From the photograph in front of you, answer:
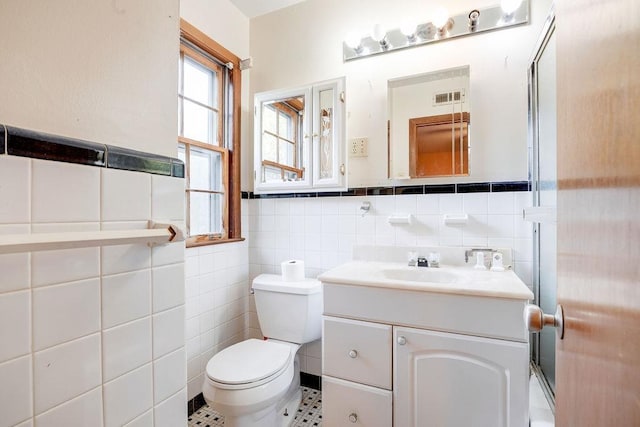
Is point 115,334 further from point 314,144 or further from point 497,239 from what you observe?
point 497,239

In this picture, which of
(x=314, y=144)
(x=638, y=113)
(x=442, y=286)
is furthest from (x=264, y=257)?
(x=638, y=113)

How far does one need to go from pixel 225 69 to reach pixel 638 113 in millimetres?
2071

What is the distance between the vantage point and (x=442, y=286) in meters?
1.15

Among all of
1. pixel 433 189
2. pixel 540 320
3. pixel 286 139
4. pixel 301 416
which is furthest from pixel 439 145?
pixel 301 416

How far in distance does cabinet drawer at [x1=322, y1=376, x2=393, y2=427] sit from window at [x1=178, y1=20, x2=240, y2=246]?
3.42 feet

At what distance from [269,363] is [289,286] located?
406mm

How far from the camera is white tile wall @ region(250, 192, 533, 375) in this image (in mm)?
1479

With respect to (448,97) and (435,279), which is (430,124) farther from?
(435,279)

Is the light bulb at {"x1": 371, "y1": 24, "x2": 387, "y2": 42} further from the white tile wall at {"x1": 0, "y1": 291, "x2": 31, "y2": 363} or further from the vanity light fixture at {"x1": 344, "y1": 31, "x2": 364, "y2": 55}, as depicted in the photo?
the white tile wall at {"x1": 0, "y1": 291, "x2": 31, "y2": 363}

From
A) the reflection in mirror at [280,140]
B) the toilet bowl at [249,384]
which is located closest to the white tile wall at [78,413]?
the toilet bowl at [249,384]

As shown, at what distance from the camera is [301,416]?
1627mm

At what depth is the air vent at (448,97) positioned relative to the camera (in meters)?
1.54

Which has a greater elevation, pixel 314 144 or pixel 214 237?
pixel 314 144

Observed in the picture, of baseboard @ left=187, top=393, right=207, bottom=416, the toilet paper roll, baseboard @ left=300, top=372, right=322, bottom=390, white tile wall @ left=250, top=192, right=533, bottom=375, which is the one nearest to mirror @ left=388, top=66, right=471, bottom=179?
white tile wall @ left=250, top=192, right=533, bottom=375
